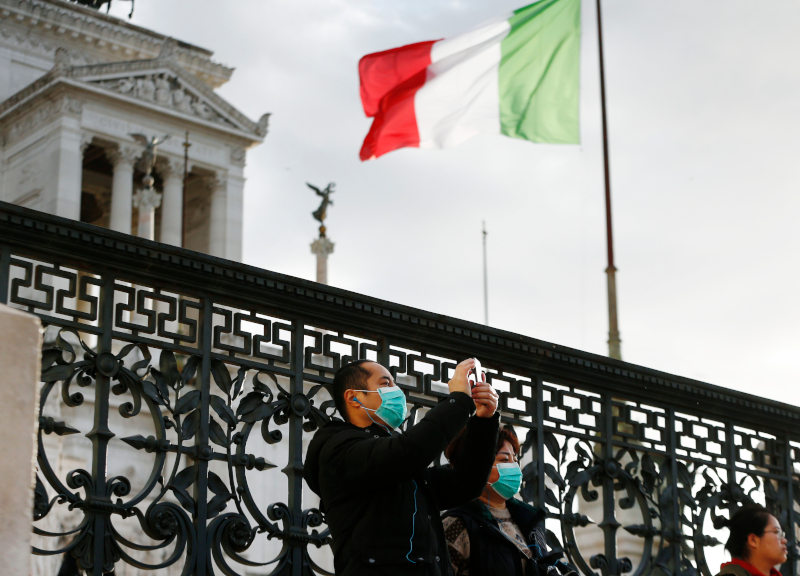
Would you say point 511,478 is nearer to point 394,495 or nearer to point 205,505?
point 394,495

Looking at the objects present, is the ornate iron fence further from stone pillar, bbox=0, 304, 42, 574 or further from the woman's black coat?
stone pillar, bbox=0, 304, 42, 574

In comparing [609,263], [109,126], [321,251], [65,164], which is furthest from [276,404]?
[109,126]

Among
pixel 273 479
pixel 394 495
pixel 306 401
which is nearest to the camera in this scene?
pixel 394 495

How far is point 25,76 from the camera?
4222 centimetres

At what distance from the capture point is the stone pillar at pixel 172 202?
40625 millimetres

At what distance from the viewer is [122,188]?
40094 millimetres

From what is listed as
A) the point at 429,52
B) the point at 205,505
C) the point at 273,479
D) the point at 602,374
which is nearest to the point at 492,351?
the point at 602,374

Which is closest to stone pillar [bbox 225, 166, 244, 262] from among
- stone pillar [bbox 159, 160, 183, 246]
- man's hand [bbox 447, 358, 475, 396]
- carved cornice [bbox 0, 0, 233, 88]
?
stone pillar [bbox 159, 160, 183, 246]

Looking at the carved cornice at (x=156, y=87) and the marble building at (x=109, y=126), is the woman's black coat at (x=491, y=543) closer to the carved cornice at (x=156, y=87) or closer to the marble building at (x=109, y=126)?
the marble building at (x=109, y=126)

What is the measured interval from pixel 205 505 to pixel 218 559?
0.87 ft

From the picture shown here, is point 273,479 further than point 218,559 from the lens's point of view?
Yes

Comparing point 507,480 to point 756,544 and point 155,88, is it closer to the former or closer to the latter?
point 756,544

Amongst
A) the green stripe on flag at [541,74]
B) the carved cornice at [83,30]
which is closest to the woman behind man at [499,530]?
the green stripe on flag at [541,74]

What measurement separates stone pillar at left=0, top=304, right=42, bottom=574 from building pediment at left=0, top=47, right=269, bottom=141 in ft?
121
